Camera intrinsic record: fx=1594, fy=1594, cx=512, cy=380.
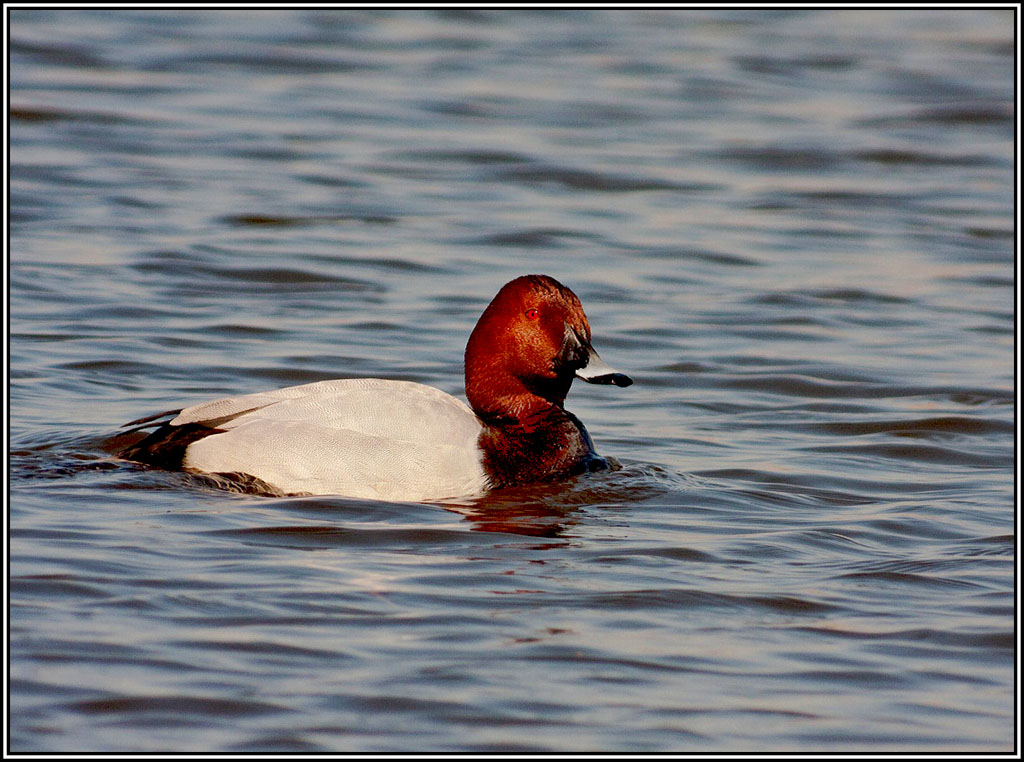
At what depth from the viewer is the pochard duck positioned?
6.07 metres

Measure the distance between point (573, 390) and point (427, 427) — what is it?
2803mm

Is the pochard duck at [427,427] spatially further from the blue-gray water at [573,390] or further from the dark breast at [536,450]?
the blue-gray water at [573,390]

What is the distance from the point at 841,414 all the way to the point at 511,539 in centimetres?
304

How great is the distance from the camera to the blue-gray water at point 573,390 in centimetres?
438

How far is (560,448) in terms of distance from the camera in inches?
262

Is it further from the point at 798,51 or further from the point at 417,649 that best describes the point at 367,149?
the point at 417,649

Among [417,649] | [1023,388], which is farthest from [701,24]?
[417,649]

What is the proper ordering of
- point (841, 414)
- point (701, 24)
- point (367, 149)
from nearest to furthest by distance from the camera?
point (841, 414), point (367, 149), point (701, 24)

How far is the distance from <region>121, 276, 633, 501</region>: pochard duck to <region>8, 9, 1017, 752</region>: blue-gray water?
0.16m

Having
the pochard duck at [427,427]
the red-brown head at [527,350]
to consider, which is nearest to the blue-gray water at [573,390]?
the pochard duck at [427,427]

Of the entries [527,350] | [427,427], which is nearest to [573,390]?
[527,350]

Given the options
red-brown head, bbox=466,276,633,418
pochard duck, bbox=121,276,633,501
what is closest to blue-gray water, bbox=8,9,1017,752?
pochard duck, bbox=121,276,633,501

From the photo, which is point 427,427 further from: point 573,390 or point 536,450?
point 573,390

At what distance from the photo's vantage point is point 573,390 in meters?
8.88
